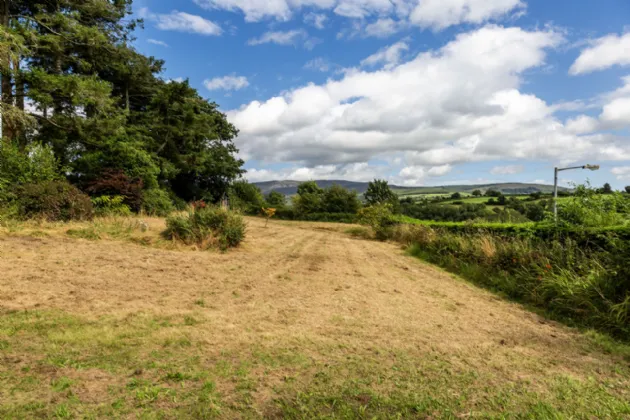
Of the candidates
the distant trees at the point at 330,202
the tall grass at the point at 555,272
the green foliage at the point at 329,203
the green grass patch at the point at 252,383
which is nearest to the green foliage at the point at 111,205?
the green grass patch at the point at 252,383

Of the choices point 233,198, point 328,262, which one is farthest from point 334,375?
point 233,198

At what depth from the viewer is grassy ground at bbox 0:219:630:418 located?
91.3 inches

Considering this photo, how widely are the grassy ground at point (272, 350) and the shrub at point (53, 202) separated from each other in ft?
12.3

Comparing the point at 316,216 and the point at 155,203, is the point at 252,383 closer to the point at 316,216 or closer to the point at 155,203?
the point at 155,203

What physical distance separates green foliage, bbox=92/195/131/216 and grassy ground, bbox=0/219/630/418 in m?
5.84

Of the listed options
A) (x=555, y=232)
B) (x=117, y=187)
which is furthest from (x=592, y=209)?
(x=117, y=187)

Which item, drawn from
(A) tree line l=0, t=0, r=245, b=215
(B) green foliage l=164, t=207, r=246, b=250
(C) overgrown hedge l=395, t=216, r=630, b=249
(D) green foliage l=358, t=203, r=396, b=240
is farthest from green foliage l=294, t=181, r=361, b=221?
(B) green foliage l=164, t=207, r=246, b=250

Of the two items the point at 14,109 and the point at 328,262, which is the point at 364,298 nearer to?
the point at 328,262

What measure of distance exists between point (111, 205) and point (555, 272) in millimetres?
13696

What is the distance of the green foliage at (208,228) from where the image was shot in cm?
877

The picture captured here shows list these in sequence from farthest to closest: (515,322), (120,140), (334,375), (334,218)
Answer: (334,218)
(120,140)
(515,322)
(334,375)

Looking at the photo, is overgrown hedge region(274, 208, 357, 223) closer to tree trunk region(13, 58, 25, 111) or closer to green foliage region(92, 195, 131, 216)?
green foliage region(92, 195, 131, 216)

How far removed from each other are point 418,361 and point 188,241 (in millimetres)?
7120

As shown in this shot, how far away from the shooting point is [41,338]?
3129 millimetres
